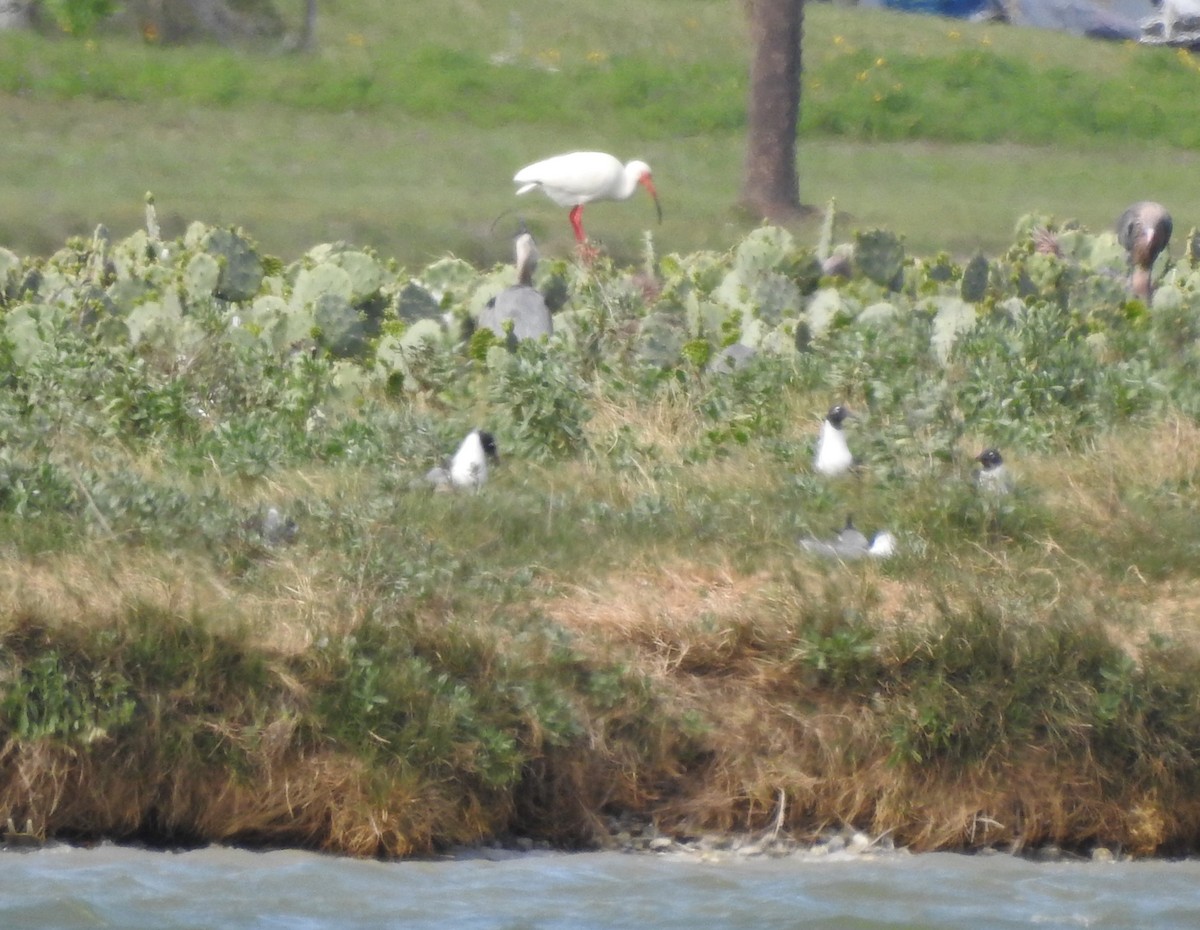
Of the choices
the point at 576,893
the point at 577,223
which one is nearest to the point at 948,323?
the point at 576,893

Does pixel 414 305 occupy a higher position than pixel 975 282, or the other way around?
pixel 975 282

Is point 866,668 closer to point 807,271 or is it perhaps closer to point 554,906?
point 554,906

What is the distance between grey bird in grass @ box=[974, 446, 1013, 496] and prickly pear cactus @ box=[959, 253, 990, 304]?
2.73 meters

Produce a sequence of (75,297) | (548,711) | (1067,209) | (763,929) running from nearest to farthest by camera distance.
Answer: (763,929) → (548,711) → (75,297) → (1067,209)

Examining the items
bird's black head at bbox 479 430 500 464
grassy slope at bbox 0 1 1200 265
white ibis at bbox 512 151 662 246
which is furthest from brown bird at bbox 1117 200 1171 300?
grassy slope at bbox 0 1 1200 265

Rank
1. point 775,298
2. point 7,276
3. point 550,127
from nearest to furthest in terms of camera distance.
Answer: point 775,298 < point 7,276 < point 550,127

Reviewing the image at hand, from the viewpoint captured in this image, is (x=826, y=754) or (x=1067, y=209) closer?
(x=826, y=754)

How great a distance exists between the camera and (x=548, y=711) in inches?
233

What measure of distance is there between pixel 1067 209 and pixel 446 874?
51.4 feet

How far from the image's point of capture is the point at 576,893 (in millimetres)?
5668

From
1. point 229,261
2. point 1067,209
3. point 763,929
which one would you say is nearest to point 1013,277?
point 229,261

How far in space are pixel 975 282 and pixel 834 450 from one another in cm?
273

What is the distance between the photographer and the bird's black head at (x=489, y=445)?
25.5ft

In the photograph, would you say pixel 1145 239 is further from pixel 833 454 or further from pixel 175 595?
pixel 175 595
